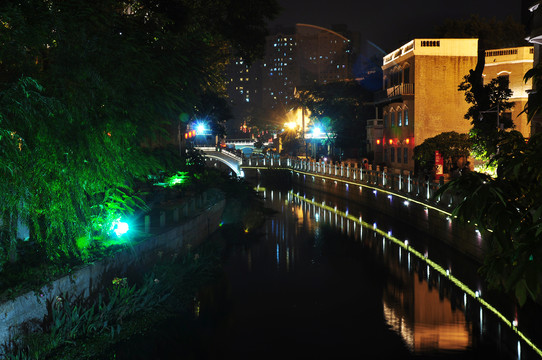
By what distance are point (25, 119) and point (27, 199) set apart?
6.04ft

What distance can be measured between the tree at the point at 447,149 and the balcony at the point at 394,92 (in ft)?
30.4

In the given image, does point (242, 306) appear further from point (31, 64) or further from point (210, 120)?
point (210, 120)

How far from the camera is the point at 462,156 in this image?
3938cm

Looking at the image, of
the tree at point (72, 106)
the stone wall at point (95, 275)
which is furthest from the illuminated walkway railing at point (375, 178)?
the stone wall at point (95, 275)

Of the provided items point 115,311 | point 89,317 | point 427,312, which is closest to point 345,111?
point 427,312

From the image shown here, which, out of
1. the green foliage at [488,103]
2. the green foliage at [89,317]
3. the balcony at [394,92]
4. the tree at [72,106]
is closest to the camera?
the tree at [72,106]

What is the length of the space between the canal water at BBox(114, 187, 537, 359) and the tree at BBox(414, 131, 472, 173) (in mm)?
10204

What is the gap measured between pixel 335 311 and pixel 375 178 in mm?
23012

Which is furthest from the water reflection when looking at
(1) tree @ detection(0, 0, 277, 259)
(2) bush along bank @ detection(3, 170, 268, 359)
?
(1) tree @ detection(0, 0, 277, 259)

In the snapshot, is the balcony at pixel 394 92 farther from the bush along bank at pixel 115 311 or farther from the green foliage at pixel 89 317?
the green foliage at pixel 89 317

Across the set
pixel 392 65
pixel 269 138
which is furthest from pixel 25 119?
pixel 269 138

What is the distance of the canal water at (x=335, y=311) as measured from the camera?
15.5 metres

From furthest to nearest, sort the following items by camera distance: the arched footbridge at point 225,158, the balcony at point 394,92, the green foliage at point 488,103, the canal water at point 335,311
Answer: the arched footbridge at point 225,158 → the balcony at point 394,92 → the green foliage at point 488,103 → the canal water at point 335,311

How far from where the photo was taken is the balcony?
48.4 meters
